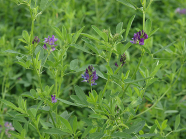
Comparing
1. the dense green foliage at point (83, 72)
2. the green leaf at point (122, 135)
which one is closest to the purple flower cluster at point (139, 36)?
the dense green foliage at point (83, 72)

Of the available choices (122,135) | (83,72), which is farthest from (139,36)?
(83,72)

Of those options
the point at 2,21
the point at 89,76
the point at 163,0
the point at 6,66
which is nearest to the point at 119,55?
the point at 89,76

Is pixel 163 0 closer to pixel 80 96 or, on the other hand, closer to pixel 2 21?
pixel 2 21

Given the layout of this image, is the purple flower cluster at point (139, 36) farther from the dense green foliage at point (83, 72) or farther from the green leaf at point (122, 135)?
the green leaf at point (122, 135)

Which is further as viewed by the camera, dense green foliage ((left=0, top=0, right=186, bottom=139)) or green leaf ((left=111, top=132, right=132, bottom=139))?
dense green foliage ((left=0, top=0, right=186, bottom=139))

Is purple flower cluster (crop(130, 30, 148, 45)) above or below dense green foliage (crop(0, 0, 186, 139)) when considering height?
above

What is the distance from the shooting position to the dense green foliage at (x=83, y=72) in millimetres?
1041

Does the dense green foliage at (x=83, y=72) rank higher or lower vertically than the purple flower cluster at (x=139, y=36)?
lower

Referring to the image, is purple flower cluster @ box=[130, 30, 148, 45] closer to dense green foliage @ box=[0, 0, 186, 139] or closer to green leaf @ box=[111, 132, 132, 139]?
dense green foliage @ box=[0, 0, 186, 139]

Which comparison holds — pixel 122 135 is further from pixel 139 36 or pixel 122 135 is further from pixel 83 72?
pixel 83 72

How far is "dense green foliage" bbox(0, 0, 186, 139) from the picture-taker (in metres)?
1.04

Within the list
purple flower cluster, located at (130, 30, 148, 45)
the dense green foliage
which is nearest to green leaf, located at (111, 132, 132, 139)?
the dense green foliage

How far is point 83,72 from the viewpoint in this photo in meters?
2.08

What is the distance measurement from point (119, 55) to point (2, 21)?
7.10 feet
